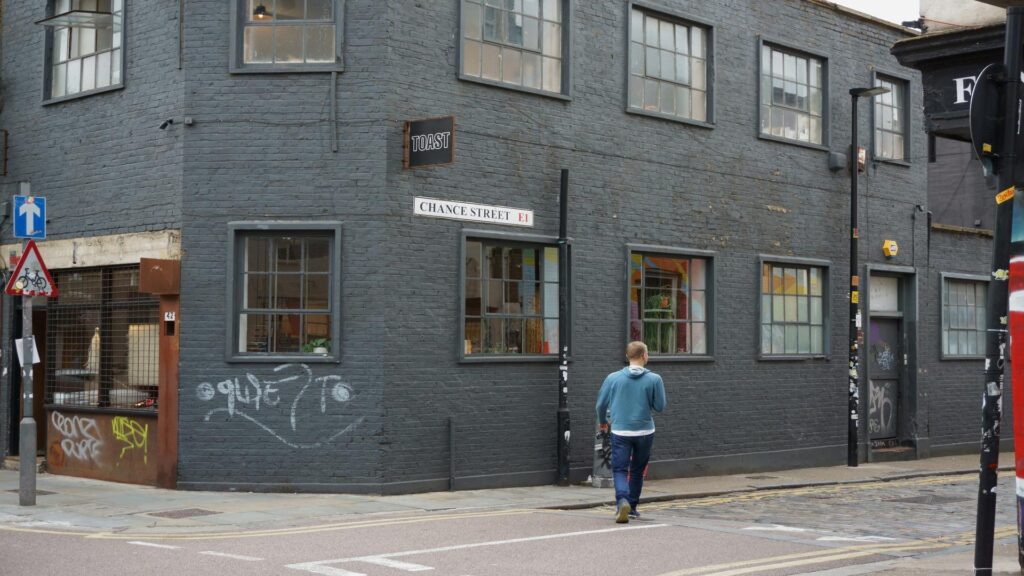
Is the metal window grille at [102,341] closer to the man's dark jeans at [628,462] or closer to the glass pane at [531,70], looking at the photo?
the glass pane at [531,70]

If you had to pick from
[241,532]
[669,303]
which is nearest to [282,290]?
[241,532]

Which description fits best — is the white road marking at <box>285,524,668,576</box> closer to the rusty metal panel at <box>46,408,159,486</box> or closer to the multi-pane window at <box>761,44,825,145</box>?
the rusty metal panel at <box>46,408,159,486</box>

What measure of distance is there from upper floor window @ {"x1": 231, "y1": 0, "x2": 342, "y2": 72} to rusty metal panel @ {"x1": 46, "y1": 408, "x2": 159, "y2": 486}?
4.55 metres

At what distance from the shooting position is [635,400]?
12133mm

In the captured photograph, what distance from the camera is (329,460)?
45.2 feet

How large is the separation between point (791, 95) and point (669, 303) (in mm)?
4581

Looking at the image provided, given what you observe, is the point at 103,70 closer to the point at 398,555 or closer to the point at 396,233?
the point at 396,233

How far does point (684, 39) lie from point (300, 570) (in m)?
11.5

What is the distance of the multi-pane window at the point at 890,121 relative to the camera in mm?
21234

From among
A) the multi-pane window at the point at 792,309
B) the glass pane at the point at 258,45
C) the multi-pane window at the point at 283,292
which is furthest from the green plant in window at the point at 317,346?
the multi-pane window at the point at 792,309

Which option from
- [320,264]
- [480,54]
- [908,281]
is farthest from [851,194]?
[320,264]

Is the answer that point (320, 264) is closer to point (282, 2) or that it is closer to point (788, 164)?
point (282, 2)

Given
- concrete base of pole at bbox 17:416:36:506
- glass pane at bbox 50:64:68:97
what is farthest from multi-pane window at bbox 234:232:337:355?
glass pane at bbox 50:64:68:97

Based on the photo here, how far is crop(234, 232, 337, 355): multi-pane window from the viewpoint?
46.3 feet
